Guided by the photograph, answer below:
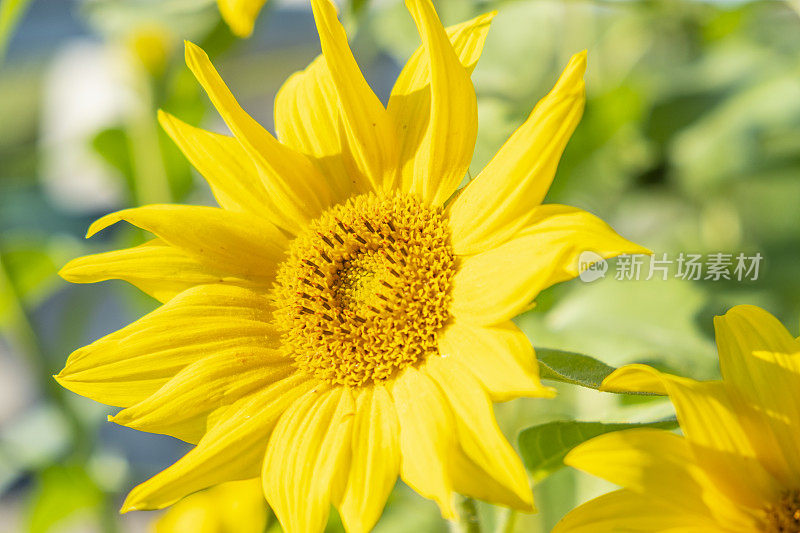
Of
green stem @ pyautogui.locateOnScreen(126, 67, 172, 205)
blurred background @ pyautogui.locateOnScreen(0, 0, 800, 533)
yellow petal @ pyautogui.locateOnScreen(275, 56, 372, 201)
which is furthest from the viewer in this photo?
green stem @ pyautogui.locateOnScreen(126, 67, 172, 205)

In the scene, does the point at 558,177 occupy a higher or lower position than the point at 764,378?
higher

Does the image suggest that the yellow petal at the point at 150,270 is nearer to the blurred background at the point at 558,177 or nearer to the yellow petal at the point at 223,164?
the yellow petal at the point at 223,164

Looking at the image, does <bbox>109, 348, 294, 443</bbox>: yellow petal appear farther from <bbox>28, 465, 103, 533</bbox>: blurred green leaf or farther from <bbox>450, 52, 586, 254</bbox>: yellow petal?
<bbox>28, 465, 103, 533</bbox>: blurred green leaf

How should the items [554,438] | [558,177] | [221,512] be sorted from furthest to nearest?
[558,177]
[221,512]
[554,438]

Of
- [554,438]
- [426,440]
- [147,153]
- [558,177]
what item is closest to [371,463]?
[426,440]

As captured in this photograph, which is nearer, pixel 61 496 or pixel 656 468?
pixel 656 468

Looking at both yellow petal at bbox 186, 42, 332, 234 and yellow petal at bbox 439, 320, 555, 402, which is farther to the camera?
yellow petal at bbox 186, 42, 332, 234

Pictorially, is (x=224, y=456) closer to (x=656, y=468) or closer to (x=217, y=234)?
(x=217, y=234)

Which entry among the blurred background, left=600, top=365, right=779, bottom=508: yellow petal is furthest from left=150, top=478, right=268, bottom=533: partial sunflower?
left=600, top=365, right=779, bottom=508: yellow petal
